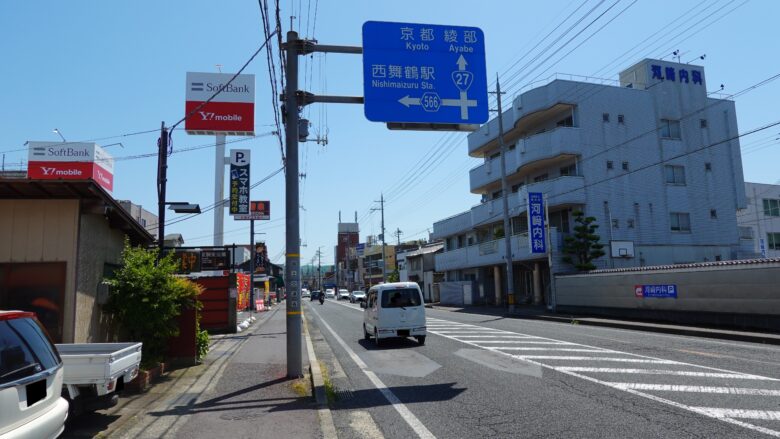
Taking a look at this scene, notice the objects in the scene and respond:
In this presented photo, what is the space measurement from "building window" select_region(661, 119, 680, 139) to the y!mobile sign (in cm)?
2601

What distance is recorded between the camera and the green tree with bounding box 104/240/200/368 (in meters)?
9.52

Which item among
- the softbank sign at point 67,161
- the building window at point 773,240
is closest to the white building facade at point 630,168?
the building window at point 773,240

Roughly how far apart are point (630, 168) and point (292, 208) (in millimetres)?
27953

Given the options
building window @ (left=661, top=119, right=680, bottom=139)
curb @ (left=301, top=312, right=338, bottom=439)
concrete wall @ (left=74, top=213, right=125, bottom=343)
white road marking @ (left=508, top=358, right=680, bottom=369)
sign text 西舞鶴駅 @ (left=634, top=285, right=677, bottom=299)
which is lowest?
white road marking @ (left=508, top=358, right=680, bottom=369)

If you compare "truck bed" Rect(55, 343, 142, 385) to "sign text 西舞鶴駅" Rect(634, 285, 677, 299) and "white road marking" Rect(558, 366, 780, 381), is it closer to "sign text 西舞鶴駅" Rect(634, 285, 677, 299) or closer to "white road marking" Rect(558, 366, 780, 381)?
"white road marking" Rect(558, 366, 780, 381)

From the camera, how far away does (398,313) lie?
15469 mm

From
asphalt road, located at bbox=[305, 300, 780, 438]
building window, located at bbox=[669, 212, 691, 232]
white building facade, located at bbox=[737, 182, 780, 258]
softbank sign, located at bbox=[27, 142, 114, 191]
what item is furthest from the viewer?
white building facade, located at bbox=[737, 182, 780, 258]

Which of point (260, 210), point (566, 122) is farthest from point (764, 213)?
point (260, 210)

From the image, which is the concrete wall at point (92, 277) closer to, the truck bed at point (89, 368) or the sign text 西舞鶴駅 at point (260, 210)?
the truck bed at point (89, 368)

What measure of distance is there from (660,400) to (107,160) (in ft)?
110

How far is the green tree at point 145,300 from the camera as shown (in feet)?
31.2

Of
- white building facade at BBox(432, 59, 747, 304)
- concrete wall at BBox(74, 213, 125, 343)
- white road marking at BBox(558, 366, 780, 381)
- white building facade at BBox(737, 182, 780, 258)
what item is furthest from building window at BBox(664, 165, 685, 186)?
concrete wall at BBox(74, 213, 125, 343)

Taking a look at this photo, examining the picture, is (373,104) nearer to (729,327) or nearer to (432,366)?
(432,366)

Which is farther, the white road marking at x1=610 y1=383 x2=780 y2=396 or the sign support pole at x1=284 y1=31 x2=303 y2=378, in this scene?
the sign support pole at x1=284 y1=31 x2=303 y2=378
